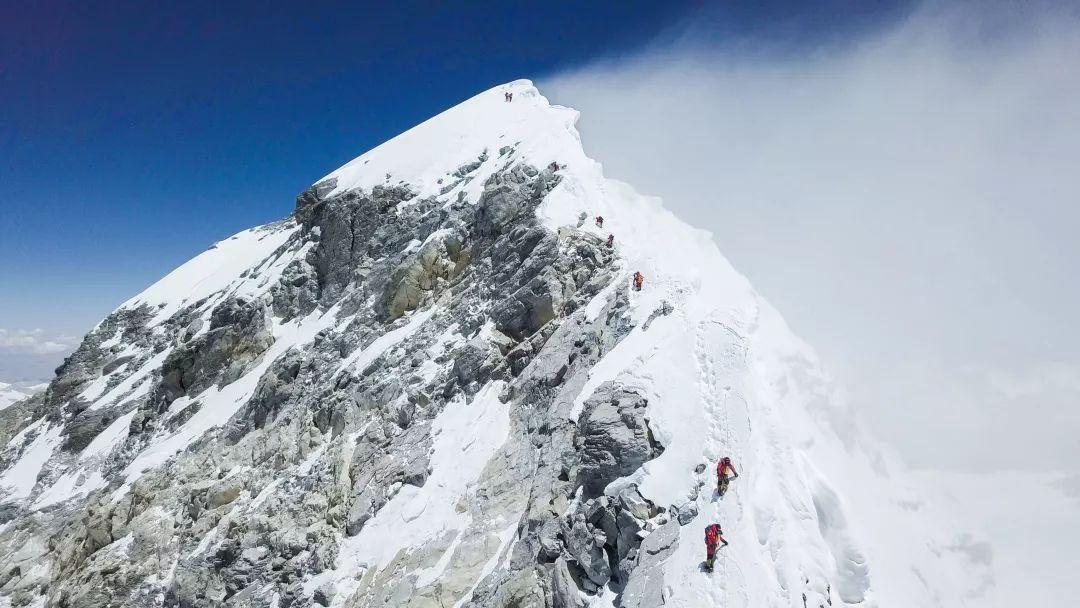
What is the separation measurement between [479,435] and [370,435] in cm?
642

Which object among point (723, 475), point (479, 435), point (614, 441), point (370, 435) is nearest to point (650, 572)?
point (723, 475)

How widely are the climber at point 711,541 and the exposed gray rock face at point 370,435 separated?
1.55m

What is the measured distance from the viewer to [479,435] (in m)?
22.3

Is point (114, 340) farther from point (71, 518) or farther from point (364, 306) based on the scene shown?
point (364, 306)

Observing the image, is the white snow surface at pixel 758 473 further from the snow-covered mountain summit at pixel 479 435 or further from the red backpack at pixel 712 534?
the red backpack at pixel 712 534

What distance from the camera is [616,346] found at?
19578 millimetres

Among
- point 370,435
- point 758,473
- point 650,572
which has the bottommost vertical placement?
point 650,572

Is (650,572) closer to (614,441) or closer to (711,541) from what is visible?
(711,541)

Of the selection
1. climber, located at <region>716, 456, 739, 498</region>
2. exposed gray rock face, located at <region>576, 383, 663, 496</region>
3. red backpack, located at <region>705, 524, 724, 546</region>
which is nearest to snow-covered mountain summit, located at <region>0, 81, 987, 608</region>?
exposed gray rock face, located at <region>576, 383, 663, 496</region>

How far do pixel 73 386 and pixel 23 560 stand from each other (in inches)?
906

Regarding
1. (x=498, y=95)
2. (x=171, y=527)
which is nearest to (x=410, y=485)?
(x=171, y=527)

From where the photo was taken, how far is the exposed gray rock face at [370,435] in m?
16.2

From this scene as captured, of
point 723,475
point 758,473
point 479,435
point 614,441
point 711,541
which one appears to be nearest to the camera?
point 711,541

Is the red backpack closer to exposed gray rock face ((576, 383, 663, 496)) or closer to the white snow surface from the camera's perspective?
the white snow surface
